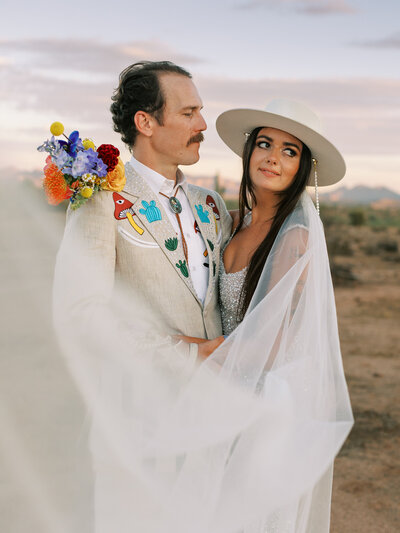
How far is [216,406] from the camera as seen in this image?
9.96ft

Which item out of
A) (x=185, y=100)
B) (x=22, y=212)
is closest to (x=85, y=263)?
(x=22, y=212)

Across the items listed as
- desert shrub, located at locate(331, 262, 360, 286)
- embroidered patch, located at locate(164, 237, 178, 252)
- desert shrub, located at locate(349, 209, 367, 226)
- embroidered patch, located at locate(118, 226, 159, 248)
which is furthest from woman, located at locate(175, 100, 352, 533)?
desert shrub, located at locate(349, 209, 367, 226)

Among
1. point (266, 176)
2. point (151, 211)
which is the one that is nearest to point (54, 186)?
point (151, 211)

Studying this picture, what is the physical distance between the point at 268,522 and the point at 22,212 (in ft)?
6.68

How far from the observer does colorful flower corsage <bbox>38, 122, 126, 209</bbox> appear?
3143mm

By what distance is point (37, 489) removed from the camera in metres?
3.89

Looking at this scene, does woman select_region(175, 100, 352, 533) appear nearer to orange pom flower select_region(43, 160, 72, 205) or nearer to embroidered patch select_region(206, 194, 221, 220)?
embroidered patch select_region(206, 194, 221, 220)

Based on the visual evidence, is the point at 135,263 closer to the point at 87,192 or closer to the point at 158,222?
the point at 158,222

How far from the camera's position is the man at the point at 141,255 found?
3086 millimetres

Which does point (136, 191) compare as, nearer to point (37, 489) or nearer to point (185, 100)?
point (185, 100)

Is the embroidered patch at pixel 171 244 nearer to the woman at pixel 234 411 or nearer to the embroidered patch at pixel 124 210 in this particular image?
the embroidered patch at pixel 124 210

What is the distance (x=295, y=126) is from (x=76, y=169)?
46.9 inches

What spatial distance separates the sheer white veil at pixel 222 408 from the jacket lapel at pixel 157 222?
31cm

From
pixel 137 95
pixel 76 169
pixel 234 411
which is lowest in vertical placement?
pixel 234 411
